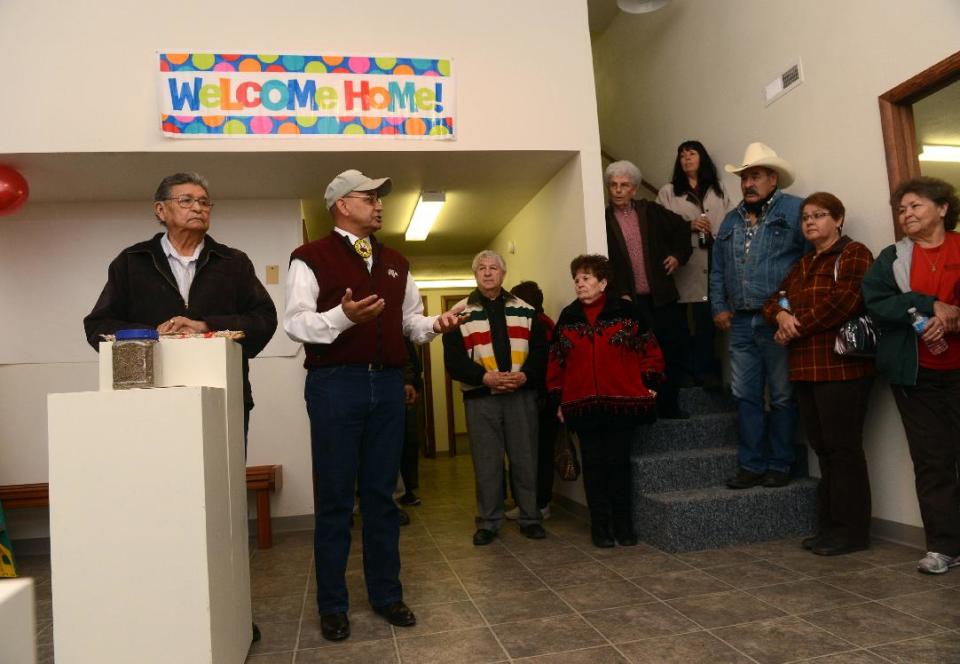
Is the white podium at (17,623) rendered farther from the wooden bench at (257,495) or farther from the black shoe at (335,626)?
the wooden bench at (257,495)

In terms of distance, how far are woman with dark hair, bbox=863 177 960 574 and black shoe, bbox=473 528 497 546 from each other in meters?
1.96

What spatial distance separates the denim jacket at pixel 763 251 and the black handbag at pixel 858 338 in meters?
0.49

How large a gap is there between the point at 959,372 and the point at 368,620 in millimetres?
2439

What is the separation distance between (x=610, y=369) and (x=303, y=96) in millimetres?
2173

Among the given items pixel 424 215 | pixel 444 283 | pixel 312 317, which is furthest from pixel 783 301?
pixel 444 283

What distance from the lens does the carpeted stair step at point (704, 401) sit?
4.19m

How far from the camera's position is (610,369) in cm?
356

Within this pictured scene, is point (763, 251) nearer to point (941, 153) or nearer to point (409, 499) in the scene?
point (941, 153)

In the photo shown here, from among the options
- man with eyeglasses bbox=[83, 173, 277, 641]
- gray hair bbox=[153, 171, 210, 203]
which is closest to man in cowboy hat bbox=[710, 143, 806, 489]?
man with eyeglasses bbox=[83, 173, 277, 641]

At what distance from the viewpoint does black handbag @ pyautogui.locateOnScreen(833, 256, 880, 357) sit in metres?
3.04

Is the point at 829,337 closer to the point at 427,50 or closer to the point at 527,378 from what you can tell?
the point at 527,378

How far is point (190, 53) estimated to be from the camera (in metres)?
3.74

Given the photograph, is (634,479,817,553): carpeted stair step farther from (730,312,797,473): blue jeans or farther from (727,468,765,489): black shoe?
(730,312,797,473): blue jeans

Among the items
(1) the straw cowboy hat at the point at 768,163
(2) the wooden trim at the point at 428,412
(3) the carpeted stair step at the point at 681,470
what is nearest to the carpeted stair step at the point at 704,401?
(3) the carpeted stair step at the point at 681,470
